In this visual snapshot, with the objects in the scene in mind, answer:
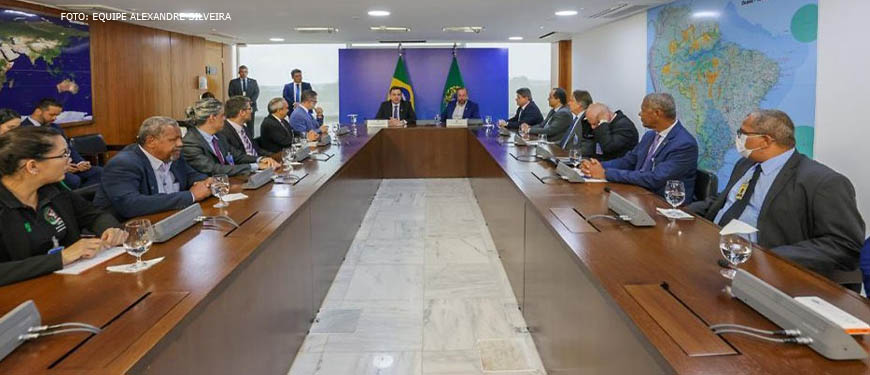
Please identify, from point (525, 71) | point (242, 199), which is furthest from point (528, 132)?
point (525, 71)

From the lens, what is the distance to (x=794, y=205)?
262 cm

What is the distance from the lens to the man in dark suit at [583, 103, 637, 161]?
5633mm

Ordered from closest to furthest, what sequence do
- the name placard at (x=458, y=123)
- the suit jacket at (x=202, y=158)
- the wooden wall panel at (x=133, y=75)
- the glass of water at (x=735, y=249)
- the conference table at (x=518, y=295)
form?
the conference table at (x=518, y=295) → the glass of water at (x=735, y=249) → the suit jacket at (x=202, y=158) → the wooden wall panel at (x=133, y=75) → the name placard at (x=458, y=123)

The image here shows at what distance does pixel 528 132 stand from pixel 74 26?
5.80 meters

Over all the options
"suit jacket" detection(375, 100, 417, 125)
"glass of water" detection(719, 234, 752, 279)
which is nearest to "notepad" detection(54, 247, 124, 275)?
"glass of water" detection(719, 234, 752, 279)

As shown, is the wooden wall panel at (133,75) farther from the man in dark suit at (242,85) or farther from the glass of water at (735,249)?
the glass of water at (735,249)

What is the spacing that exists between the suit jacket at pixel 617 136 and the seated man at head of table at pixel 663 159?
1482 millimetres

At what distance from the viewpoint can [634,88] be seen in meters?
8.41

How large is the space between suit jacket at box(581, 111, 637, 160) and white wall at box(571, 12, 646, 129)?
2631 millimetres

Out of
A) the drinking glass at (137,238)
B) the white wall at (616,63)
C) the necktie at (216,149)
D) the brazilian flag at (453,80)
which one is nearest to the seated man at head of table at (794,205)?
the drinking glass at (137,238)

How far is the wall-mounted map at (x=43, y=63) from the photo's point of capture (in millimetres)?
6676

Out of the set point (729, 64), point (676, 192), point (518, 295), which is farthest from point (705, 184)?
point (729, 64)

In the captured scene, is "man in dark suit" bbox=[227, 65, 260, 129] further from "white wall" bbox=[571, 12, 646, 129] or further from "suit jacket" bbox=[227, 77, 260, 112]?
"white wall" bbox=[571, 12, 646, 129]

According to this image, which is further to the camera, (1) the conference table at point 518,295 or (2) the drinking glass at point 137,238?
(2) the drinking glass at point 137,238
